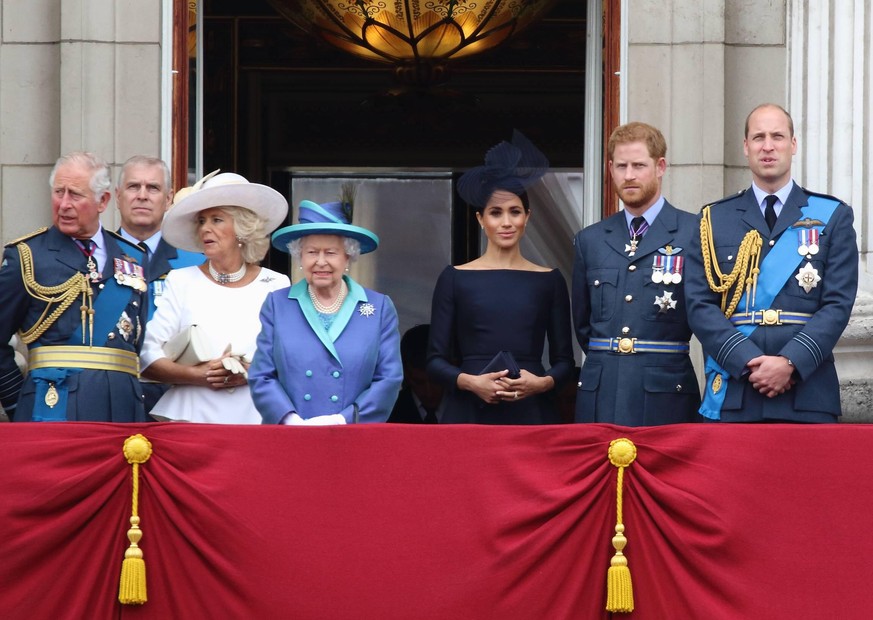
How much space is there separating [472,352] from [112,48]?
2583 mm

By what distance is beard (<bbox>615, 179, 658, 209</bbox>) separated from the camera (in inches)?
248

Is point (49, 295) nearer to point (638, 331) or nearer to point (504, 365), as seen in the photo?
point (504, 365)

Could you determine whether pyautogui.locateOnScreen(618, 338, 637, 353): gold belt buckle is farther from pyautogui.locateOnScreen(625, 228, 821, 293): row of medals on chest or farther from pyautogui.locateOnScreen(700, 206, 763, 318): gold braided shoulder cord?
pyautogui.locateOnScreen(700, 206, 763, 318): gold braided shoulder cord

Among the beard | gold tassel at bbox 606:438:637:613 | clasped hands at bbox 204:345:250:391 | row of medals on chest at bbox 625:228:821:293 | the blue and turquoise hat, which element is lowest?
gold tassel at bbox 606:438:637:613

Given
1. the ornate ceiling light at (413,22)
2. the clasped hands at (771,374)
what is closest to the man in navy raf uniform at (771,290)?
the clasped hands at (771,374)

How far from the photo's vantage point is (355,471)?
527 cm

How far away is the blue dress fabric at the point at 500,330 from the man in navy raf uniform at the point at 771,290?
30.5 inches

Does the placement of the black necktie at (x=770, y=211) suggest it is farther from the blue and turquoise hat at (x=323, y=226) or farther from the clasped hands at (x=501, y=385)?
the blue and turquoise hat at (x=323, y=226)

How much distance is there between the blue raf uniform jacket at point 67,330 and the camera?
19.1ft

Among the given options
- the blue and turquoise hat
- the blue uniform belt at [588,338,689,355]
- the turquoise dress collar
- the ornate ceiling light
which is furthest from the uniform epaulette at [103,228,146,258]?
the ornate ceiling light

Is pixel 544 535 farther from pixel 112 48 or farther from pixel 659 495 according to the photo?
pixel 112 48

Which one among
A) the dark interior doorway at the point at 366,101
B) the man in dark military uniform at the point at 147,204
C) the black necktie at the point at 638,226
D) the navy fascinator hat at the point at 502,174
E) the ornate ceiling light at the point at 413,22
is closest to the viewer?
the black necktie at the point at 638,226

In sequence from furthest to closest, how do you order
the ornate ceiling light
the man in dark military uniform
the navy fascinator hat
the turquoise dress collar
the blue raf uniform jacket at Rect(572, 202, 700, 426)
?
the ornate ceiling light, the man in dark military uniform, the navy fascinator hat, the blue raf uniform jacket at Rect(572, 202, 700, 426), the turquoise dress collar

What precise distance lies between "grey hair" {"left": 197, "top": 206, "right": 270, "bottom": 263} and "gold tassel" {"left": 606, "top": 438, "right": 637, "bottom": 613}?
1686 mm
